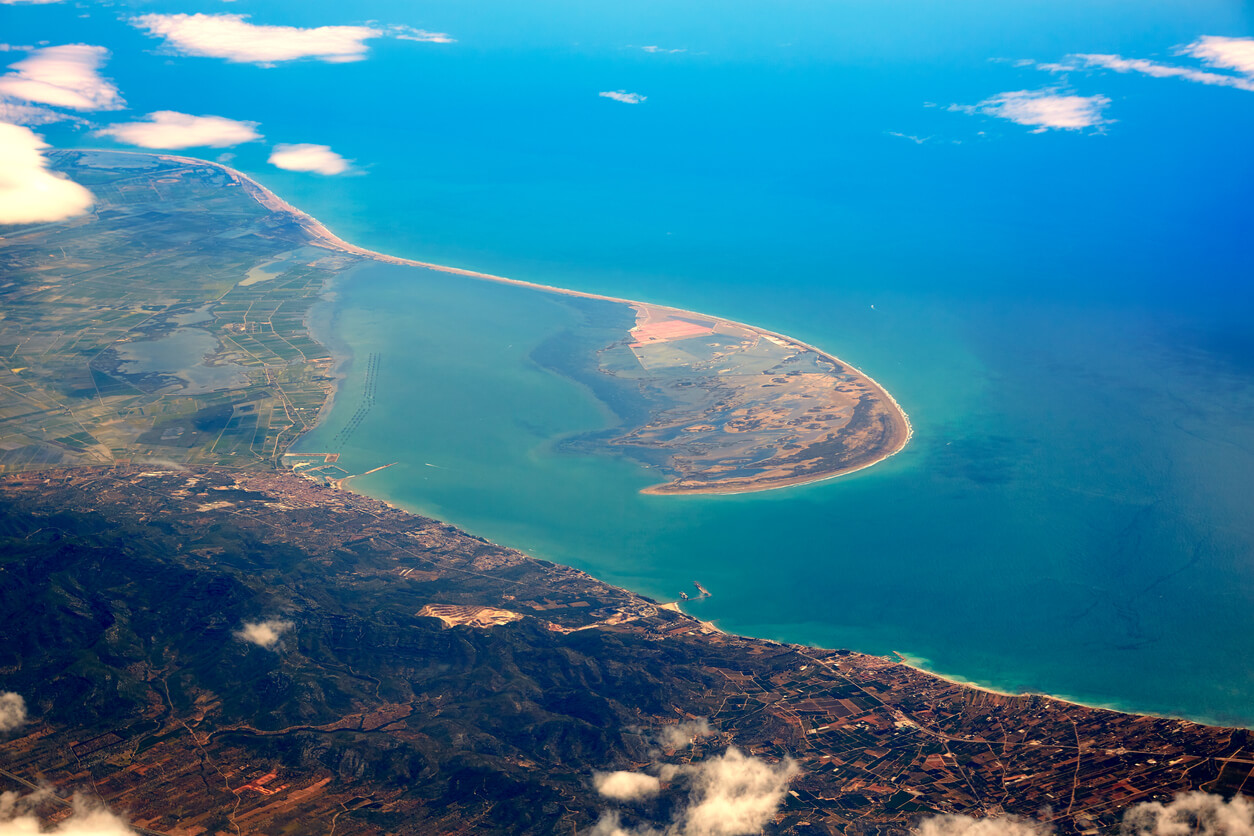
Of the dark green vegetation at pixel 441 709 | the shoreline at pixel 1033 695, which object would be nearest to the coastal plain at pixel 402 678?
the dark green vegetation at pixel 441 709

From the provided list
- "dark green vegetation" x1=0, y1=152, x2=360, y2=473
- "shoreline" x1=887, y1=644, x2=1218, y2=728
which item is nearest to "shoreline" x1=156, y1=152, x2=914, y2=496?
"dark green vegetation" x1=0, y1=152, x2=360, y2=473

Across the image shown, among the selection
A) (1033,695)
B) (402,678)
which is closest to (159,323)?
(402,678)

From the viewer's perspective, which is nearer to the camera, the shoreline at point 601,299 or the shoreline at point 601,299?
the shoreline at point 601,299

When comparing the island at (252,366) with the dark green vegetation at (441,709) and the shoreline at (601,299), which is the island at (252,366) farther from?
Result: the dark green vegetation at (441,709)

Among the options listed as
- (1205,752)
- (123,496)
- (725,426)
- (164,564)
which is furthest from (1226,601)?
(123,496)

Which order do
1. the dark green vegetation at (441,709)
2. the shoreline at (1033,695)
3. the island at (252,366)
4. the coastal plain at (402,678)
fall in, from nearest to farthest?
the dark green vegetation at (441,709) → the coastal plain at (402,678) → the shoreline at (1033,695) → the island at (252,366)

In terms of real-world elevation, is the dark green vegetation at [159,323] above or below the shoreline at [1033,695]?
above

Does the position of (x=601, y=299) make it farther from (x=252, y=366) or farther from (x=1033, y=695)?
(x=1033, y=695)

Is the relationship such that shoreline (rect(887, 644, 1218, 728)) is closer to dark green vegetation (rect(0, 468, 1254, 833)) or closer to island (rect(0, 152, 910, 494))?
dark green vegetation (rect(0, 468, 1254, 833))
